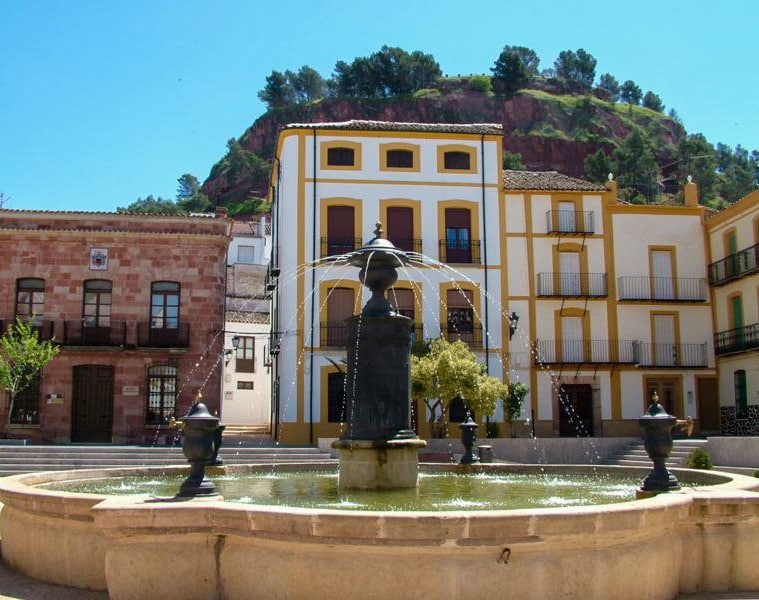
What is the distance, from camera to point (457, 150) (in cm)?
3538

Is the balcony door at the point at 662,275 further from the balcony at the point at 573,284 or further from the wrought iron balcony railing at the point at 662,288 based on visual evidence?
the balcony at the point at 573,284

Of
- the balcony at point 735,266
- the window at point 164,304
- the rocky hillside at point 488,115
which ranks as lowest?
the window at point 164,304

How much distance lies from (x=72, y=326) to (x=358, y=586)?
91.9 ft

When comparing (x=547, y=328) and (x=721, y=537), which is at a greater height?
(x=547, y=328)

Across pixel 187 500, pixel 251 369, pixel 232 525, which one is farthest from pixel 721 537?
pixel 251 369

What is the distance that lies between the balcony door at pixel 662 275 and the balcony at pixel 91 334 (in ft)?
71.1

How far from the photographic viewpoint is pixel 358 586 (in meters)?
5.88

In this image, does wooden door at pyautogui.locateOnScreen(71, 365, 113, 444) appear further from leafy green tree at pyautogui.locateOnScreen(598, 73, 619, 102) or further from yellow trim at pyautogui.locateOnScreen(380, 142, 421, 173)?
leafy green tree at pyautogui.locateOnScreen(598, 73, 619, 102)

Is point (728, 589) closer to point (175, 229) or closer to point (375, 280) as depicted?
point (375, 280)

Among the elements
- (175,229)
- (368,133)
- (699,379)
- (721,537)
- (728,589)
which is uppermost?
→ (368,133)

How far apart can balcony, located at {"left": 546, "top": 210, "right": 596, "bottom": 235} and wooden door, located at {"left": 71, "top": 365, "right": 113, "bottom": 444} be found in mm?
18582

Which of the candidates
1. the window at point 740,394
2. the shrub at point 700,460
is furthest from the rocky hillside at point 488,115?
the shrub at point 700,460

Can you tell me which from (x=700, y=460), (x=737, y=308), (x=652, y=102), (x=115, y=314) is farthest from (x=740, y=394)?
(x=652, y=102)

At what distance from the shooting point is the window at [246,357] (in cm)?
4875
